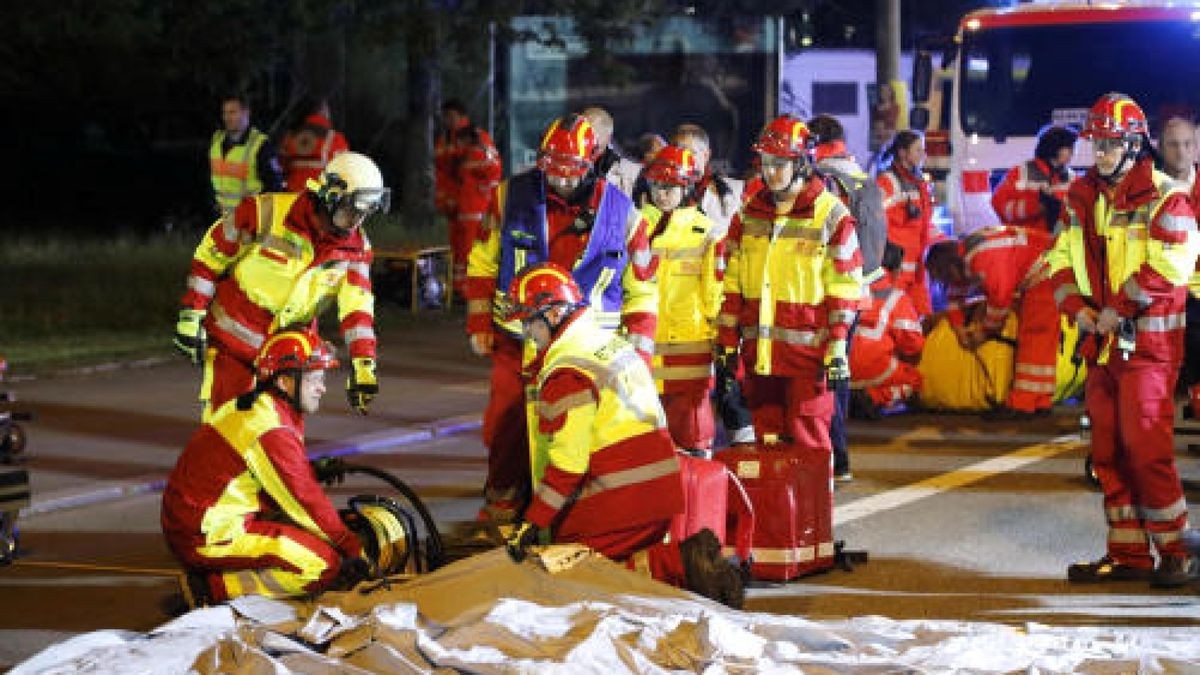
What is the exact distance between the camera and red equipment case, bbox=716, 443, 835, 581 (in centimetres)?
1012

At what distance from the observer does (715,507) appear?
31.2 feet

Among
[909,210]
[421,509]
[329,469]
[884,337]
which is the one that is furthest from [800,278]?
[909,210]

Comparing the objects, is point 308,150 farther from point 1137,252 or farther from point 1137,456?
point 1137,456

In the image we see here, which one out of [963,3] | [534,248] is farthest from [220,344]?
[963,3]

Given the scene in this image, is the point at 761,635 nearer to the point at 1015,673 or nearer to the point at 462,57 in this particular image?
the point at 1015,673

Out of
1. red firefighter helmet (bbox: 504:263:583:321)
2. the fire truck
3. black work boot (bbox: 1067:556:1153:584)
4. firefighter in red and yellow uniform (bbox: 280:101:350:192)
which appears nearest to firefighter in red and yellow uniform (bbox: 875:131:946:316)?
the fire truck

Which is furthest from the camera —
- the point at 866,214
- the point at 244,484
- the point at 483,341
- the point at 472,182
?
the point at 472,182

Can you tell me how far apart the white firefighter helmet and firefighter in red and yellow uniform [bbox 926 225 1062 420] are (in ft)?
19.6

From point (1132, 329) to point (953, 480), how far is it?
3166mm

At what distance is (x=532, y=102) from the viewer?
23.2 meters

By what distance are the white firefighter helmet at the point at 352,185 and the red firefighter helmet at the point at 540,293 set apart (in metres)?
1.51

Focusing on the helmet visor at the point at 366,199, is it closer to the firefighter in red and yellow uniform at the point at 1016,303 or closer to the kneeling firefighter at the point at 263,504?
the kneeling firefighter at the point at 263,504

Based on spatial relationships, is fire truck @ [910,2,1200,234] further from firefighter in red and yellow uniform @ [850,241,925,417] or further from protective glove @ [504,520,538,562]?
protective glove @ [504,520,538,562]

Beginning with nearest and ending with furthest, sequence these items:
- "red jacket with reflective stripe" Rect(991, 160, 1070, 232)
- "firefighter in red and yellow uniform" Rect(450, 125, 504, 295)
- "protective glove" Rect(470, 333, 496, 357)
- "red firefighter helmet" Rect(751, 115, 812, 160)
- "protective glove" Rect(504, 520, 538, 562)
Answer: "protective glove" Rect(504, 520, 538, 562), "red firefighter helmet" Rect(751, 115, 812, 160), "protective glove" Rect(470, 333, 496, 357), "red jacket with reflective stripe" Rect(991, 160, 1070, 232), "firefighter in red and yellow uniform" Rect(450, 125, 504, 295)
